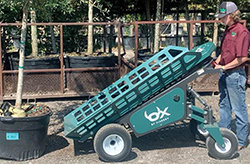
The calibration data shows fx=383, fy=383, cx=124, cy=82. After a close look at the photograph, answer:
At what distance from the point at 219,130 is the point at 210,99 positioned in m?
3.26

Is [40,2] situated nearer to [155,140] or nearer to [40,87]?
[155,140]

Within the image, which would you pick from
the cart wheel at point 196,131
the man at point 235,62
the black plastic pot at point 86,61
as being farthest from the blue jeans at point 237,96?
the black plastic pot at point 86,61

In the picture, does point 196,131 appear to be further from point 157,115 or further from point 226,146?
point 157,115

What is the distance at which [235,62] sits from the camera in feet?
15.3

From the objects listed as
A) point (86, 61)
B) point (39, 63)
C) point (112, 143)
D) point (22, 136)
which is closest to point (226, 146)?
point (112, 143)

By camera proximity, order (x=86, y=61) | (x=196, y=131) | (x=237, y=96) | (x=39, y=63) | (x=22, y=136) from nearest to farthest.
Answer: (x=22, y=136)
(x=237, y=96)
(x=196, y=131)
(x=39, y=63)
(x=86, y=61)

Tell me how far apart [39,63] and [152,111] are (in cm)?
366

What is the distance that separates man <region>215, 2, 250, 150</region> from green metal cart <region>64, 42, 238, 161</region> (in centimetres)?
25

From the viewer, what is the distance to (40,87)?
754cm

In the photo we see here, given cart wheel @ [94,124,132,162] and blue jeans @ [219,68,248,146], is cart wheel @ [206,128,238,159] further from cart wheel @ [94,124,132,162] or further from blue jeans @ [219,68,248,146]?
cart wheel @ [94,124,132,162]

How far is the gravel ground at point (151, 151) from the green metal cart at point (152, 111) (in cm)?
24

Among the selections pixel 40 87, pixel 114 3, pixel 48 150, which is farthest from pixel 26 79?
pixel 114 3

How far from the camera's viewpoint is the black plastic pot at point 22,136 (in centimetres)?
452

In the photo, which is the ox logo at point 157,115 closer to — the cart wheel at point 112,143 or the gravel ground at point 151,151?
the cart wheel at point 112,143
